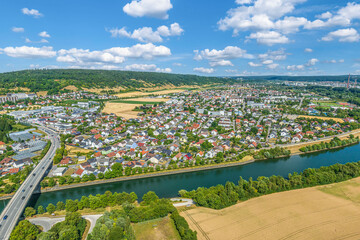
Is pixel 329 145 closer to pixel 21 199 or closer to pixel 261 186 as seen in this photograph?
pixel 261 186

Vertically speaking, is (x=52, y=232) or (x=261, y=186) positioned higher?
(x=261, y=186)

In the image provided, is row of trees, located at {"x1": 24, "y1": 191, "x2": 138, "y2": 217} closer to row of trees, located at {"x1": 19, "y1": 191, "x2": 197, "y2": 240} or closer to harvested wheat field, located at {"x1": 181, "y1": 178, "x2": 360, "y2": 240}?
row of trees, located at {"x1": 19, "y1": 191, "x2": 197, "y2": 240}

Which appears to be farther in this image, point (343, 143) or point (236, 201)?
point (343, 143)

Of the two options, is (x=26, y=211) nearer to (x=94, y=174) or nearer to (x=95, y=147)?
(x=94, y=174)

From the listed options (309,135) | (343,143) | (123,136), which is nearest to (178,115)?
(123,136)

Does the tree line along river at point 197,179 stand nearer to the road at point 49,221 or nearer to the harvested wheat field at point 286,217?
the road at point 49,221

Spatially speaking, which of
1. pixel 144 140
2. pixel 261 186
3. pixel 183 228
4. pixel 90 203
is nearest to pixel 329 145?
pixel 261 186

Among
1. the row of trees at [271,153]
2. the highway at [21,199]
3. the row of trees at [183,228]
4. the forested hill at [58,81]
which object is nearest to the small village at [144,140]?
the highway at [21,199]

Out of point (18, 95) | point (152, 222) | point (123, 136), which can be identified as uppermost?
point (18, 95)
